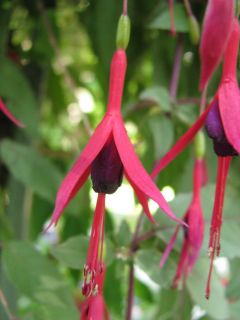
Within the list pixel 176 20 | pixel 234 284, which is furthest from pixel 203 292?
pixel 176 20

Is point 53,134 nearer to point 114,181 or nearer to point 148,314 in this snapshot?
point 148,314

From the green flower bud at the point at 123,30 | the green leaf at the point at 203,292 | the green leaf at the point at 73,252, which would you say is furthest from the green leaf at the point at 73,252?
the green flower bud at the point at 123,30

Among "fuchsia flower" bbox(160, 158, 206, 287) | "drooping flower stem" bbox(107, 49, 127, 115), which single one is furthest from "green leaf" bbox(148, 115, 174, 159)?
"drooping flower stem" bbox(107, 49, 127, 115)

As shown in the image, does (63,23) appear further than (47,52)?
Yes

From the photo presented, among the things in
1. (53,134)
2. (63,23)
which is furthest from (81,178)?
(53,134)

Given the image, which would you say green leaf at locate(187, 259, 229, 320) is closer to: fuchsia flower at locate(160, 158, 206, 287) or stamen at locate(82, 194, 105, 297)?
fuchsia flower at locate(160, 158, 206, 287)

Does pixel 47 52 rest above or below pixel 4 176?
above

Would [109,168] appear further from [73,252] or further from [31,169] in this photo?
[31,169]
